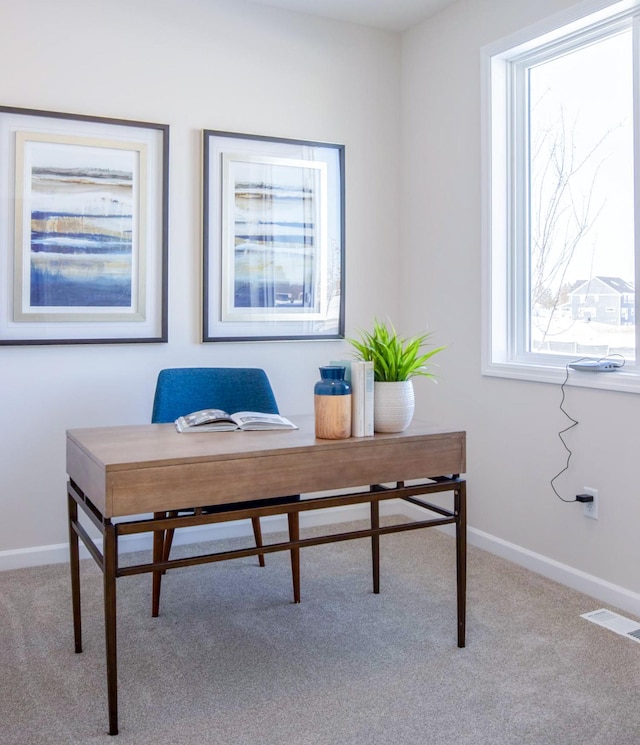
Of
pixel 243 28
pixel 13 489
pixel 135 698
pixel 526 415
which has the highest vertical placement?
pixel 243 28

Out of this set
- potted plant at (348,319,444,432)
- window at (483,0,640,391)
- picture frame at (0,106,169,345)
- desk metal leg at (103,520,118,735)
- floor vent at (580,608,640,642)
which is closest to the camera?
desk metal leg at (103,520,118,735)

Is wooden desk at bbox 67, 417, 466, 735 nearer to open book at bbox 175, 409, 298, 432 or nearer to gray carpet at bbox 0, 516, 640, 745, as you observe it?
open book at bbox 175, 409, 298, 432

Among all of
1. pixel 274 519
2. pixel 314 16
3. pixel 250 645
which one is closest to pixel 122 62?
pixel 314 16

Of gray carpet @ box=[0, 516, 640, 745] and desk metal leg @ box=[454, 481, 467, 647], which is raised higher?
desk metal leg @ box=[454, 481, 467, 647]

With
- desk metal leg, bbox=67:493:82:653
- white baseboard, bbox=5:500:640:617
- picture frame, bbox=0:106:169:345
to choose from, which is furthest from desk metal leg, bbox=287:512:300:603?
picture frame, bbox=0:106:169:345

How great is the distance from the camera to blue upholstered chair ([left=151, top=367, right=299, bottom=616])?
2.87 m

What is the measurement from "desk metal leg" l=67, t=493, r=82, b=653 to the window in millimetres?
1884

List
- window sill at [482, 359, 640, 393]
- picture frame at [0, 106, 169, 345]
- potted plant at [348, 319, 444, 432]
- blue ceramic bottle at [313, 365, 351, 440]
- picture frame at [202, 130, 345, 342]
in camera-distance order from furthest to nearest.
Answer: picture frame at [202, 130, 345, 342]
picture frame at [0, 106, 169, 345]
window sill at [482, 359, 640, 393]
potted plant at [348, 319, 444, 432]
blue ceramic bottle at [313, 365, 351, 440]

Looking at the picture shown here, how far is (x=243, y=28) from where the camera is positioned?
3426mm

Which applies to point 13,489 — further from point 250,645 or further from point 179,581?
point 250,645

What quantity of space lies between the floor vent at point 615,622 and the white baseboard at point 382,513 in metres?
0.07

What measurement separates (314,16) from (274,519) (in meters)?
2.49

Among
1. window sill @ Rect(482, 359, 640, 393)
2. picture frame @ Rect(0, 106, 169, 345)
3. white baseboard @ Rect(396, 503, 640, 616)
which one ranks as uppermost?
picture frame @ Rect(0, 106, 169, 345)

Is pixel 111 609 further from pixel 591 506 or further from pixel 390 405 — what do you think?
pixel 591 506
